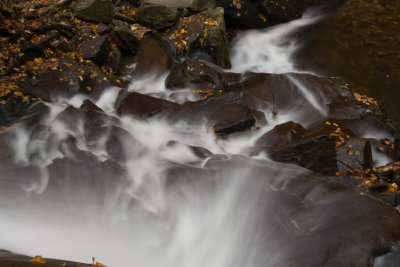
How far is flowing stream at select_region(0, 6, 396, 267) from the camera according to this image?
4.03 metres

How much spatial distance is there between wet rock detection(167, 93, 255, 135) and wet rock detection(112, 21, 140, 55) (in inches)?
92.0

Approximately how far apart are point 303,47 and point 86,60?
555cm

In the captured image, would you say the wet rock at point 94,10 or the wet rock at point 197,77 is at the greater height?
the wet rock at point 94,10

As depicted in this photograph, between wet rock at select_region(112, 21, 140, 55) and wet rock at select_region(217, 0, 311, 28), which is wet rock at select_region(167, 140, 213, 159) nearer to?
wet rock at select_region(112, 21, 140, 55)

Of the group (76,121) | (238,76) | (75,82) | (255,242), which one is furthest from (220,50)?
(255,242)

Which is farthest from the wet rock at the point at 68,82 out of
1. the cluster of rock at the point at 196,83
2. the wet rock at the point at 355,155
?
the wet rock at the point at 355,155

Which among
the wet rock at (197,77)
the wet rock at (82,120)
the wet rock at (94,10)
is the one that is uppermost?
the wet rock at (94,10)

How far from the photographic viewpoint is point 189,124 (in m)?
6.37

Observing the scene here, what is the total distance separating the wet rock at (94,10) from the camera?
7.83 m

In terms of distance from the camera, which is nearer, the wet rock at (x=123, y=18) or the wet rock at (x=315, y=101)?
the wet rock at (x=315, y=101)

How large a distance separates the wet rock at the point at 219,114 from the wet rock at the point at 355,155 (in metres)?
1.62

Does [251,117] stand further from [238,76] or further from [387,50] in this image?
[387,50]

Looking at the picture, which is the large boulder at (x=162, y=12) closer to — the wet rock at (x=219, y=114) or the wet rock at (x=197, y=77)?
the wet rock at (x=197, y=77)

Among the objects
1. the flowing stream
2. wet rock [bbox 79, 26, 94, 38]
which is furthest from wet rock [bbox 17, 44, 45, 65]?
the flowing stream
